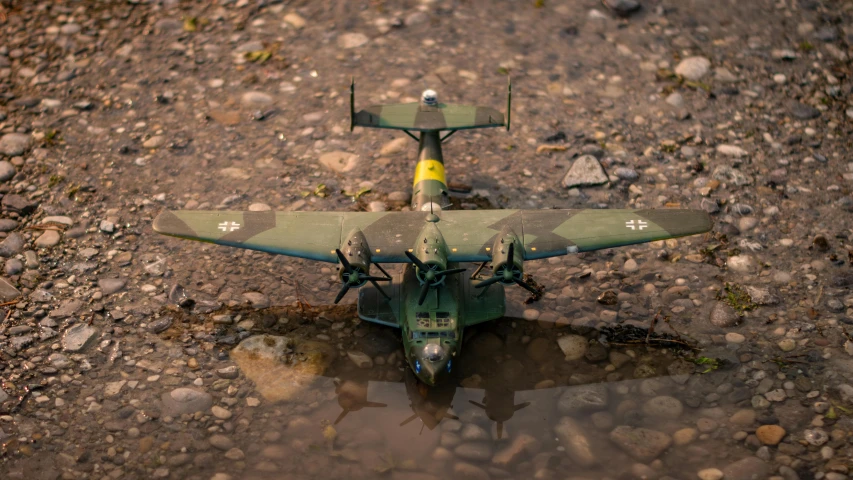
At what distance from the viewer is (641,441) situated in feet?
44.0

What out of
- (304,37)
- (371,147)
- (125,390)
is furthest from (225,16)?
(125,390)

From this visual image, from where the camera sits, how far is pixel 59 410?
544 inches

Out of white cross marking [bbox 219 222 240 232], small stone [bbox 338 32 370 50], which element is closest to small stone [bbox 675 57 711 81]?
small stone [bbox 338 32 370 50]

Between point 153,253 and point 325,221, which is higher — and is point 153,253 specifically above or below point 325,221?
below

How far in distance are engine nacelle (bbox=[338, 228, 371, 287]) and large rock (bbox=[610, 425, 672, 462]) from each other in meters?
5.17

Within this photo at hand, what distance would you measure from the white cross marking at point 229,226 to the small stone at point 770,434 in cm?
1003

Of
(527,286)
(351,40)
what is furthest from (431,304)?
(351,40)

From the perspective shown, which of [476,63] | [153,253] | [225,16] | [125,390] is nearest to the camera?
[125,390]

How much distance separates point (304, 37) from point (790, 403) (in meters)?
16.1

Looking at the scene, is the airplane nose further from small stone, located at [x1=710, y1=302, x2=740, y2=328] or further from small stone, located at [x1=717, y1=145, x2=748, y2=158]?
small stone, located at [x1=717, y1=145, x2=748, y2=158]

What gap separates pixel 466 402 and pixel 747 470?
15.8ft

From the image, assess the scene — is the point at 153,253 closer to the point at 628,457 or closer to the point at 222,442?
the point at 222,442

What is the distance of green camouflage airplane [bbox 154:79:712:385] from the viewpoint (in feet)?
44.8

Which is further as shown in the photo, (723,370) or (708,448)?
(723,370)
